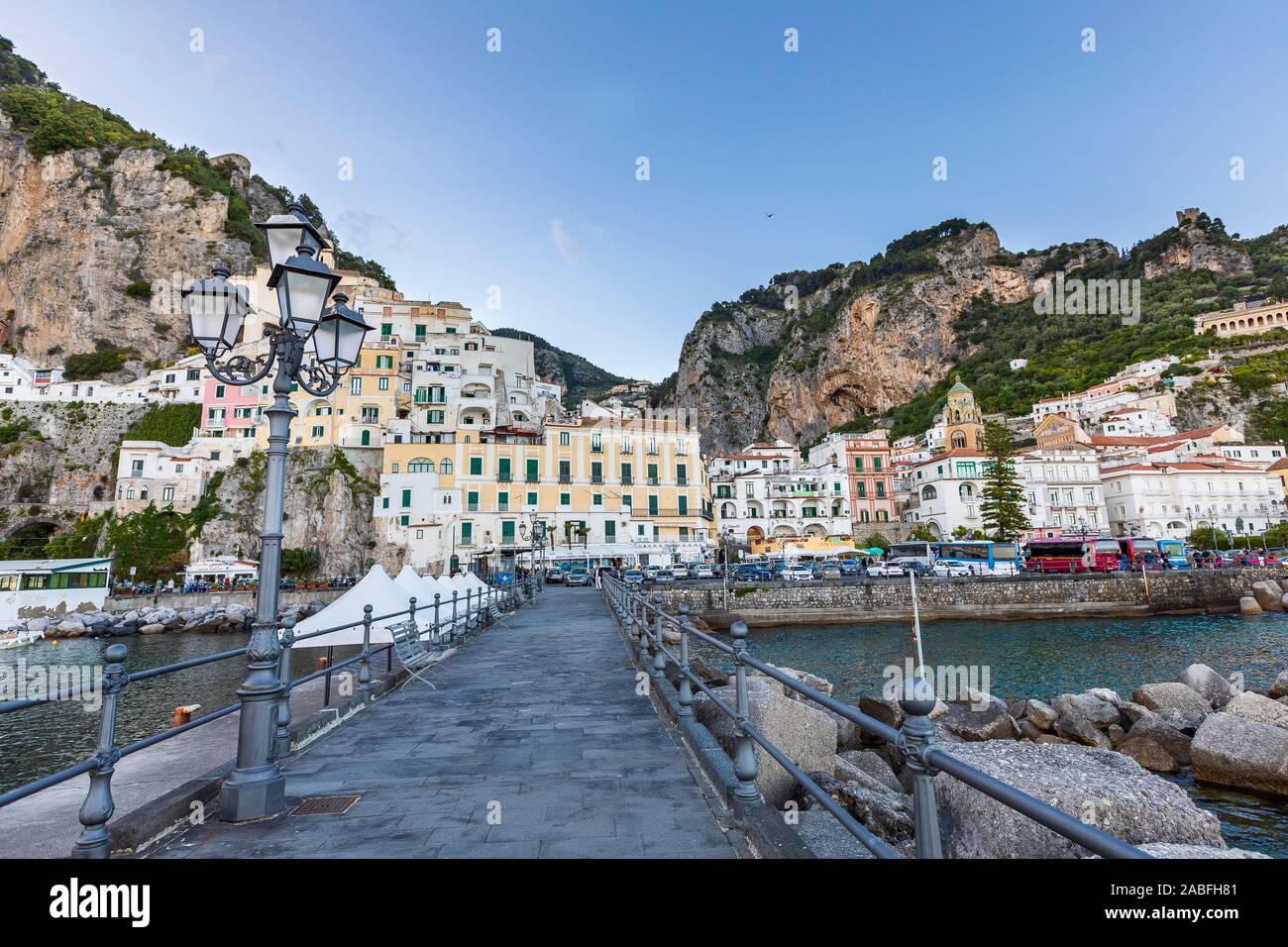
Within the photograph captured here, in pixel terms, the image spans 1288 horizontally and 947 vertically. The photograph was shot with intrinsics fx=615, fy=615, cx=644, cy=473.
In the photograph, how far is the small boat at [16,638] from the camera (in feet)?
94.5

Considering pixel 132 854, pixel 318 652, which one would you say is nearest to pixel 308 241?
pixel 132 854

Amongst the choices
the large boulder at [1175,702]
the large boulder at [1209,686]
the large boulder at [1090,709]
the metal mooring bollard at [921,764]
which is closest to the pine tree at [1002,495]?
the large boulder at [1209,686]

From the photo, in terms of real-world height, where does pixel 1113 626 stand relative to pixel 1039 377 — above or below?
below

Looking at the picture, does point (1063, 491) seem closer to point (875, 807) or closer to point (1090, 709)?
point (1090, 709)

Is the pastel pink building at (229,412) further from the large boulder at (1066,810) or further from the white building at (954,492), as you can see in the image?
the white building at (954,492)

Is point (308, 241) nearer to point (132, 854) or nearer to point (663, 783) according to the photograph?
point (132, 854)

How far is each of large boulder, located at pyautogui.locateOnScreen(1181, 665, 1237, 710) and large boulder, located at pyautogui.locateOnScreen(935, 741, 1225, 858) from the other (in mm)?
9441

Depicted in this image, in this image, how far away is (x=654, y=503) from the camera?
46.0 m

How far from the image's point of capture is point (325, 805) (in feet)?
13.6

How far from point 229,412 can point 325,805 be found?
2317 inches

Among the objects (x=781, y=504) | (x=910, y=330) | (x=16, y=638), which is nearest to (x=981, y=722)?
(x=16, y=638)
